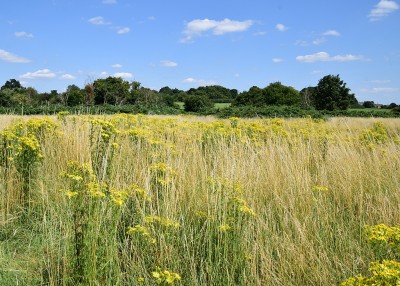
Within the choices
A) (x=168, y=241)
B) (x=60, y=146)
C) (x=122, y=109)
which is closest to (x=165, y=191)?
(x=168, y=241)

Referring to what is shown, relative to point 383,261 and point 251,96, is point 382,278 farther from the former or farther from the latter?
point 251,96

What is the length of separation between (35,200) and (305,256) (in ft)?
9.48

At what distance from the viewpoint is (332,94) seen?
53281mm

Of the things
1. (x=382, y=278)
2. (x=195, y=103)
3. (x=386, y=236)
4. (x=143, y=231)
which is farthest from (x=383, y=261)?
(x=195, y=103)

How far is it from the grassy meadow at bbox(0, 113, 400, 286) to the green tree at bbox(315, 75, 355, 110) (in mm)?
51874

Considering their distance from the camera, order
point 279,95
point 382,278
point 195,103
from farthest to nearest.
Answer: point 279,95 < point 195,103 < point 382,278

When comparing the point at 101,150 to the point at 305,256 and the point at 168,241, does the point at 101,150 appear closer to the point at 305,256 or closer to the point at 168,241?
the point at 168,241

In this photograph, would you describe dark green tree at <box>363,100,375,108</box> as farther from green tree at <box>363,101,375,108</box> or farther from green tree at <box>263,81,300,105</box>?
green tree at <box>263,81,300,105</box>

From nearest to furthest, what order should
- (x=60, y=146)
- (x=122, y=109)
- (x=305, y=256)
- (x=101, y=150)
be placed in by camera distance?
(x=305, y=256), (x=101, y=150), (x=60, y=146), (x=122, y=109)

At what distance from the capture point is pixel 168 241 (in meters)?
2.59

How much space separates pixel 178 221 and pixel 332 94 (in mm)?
55027

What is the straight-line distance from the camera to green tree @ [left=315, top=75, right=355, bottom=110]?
53062 millimetres

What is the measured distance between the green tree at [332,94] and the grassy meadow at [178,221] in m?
Result: 51.9

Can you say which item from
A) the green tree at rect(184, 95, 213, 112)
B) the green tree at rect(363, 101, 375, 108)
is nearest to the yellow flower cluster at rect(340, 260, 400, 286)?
the green tree at rect(184, 95, 213, 112)
